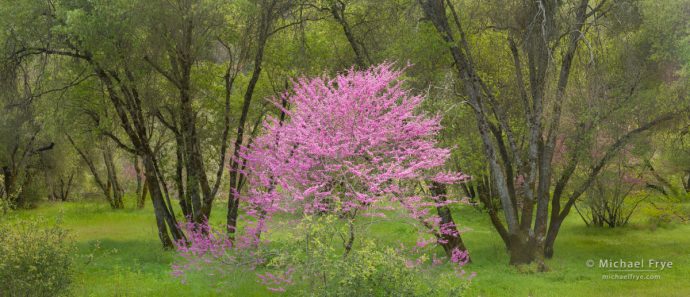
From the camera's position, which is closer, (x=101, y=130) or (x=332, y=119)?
(x=332, y=119)

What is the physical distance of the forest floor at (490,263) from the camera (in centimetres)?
1453

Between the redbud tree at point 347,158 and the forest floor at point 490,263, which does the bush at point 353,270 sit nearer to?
the redbud tree at point 347,158

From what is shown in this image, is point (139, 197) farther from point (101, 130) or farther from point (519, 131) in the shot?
point (519, 131)

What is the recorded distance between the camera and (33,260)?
443 inches

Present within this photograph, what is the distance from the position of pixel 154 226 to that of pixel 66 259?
17187 millimetres

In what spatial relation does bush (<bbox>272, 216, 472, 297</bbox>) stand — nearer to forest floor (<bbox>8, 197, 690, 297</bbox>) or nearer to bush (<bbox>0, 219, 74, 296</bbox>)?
forest floor (<bbox>8, 197, 690, 297</bbox>)

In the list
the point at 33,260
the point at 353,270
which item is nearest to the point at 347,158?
the point at 353,270

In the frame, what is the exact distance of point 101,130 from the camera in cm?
2014

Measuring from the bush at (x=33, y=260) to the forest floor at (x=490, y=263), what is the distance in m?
0.48

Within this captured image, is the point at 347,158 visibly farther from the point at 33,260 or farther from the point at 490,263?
the point at 490,263

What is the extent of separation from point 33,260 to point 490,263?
12.5 m

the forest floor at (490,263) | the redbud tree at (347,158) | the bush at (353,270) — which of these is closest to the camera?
the bush at (353,270)

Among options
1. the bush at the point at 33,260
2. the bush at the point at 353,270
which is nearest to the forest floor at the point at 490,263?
the bush at the point at 33,260

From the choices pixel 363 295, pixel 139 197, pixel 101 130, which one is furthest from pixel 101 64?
pixel 139 197
